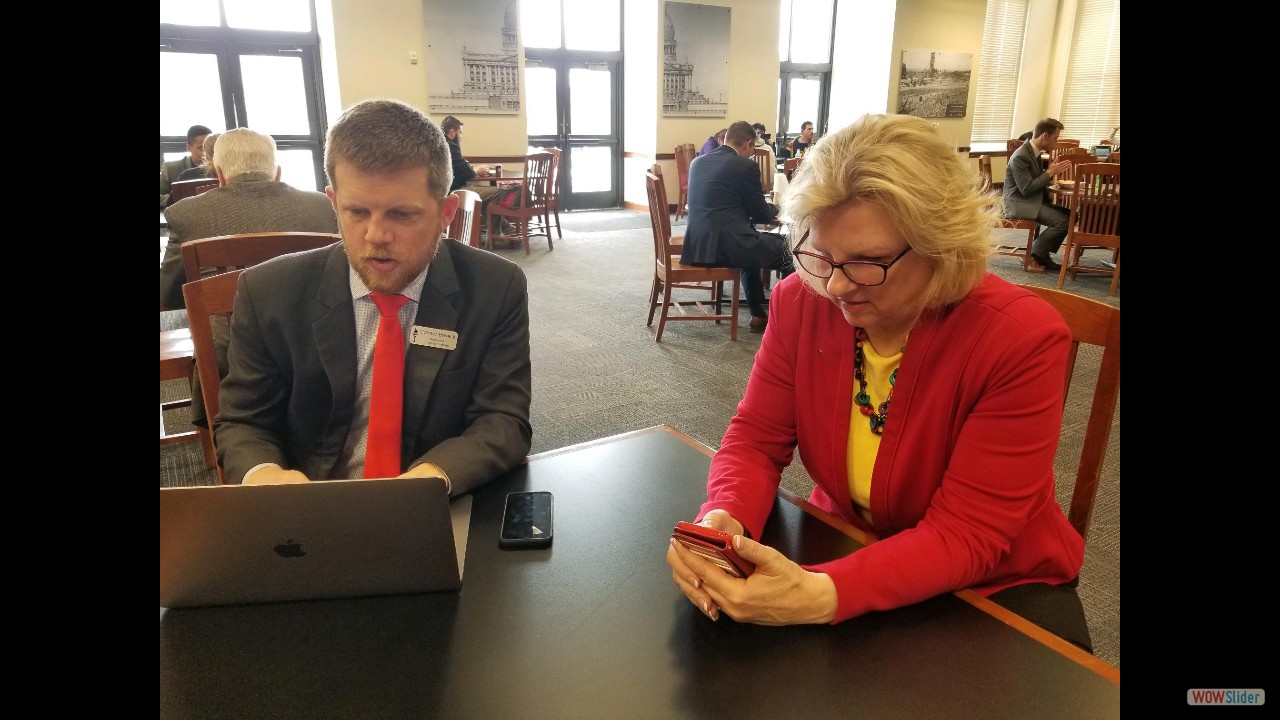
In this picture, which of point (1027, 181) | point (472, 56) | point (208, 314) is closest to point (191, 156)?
point (472, 56)

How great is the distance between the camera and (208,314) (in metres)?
1.38

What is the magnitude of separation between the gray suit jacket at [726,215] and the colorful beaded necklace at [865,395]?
3.25 m

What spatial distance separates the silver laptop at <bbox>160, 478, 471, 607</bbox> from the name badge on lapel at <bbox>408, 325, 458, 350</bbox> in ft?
1.82

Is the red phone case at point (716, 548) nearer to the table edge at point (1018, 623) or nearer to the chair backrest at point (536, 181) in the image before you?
the table edge at point (1018, 623)

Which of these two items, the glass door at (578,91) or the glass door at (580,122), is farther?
the glass door at (580,122)

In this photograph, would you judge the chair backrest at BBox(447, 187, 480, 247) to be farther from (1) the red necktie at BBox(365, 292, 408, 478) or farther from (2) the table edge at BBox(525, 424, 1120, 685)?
(2) the table edge at BBox(525, 424, 1120, 685)

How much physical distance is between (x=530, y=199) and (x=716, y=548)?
660 centimetres

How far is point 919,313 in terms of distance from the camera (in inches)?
42.2

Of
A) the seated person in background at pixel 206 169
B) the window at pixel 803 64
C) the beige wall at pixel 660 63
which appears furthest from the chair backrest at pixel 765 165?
the seated person in background at pixel 206 169

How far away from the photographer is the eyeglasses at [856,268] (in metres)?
1.03
